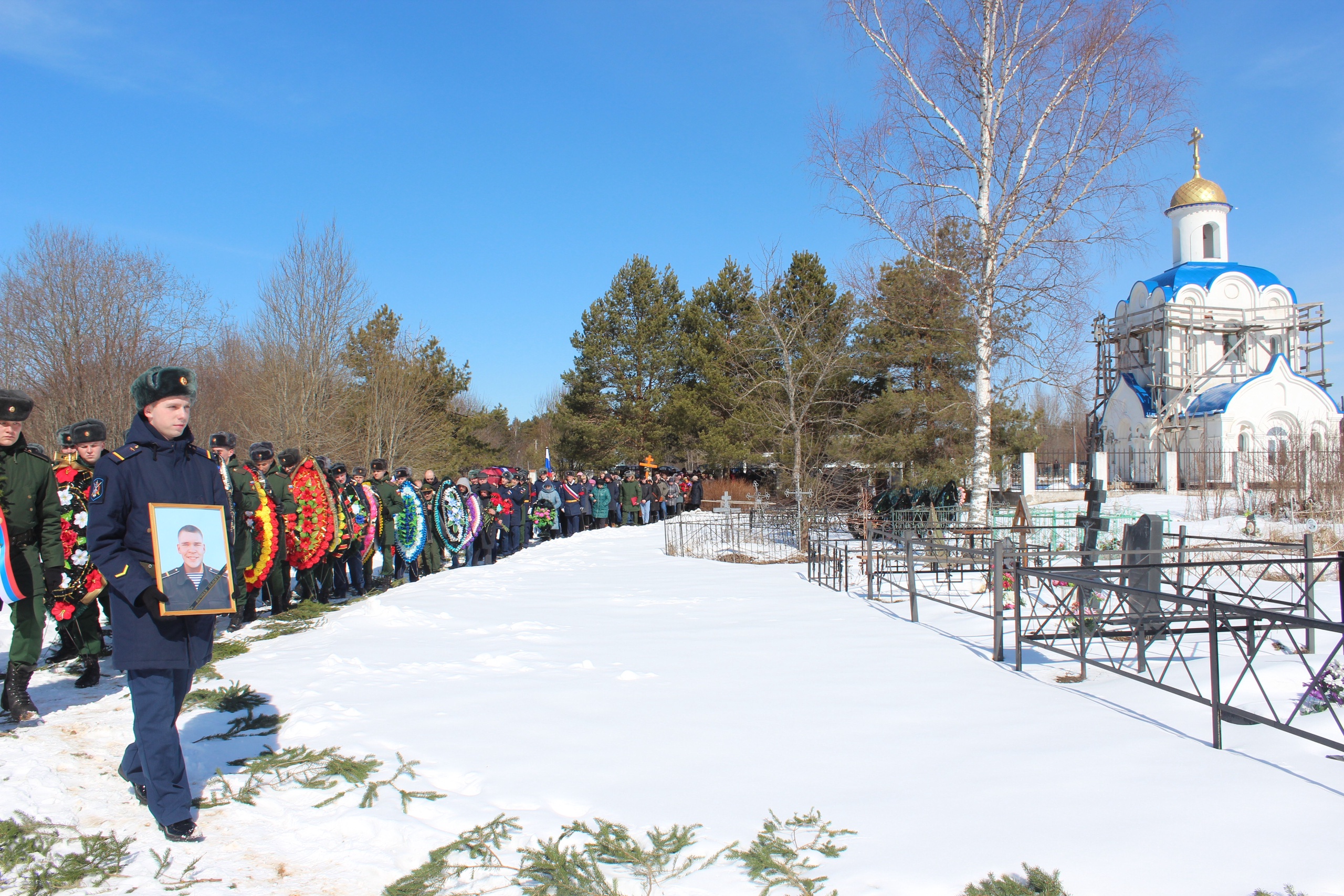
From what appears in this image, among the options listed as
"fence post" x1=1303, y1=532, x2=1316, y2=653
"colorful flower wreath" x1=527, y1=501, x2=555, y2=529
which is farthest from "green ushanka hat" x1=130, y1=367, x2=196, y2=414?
"colorful flower wreath" x1=527, y1=501, x2=555, y2=529

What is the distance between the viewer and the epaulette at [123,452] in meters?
3.50

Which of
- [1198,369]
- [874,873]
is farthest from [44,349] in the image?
[1198,369]

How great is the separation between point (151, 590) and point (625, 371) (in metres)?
35.6

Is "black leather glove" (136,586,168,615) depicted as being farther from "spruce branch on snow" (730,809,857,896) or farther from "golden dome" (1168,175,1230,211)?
"golden dome" (1168,175,1230,211)

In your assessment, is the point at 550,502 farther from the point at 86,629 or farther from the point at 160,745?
the point at 160,745

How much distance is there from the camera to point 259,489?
803cm

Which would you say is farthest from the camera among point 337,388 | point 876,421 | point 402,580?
point 337,388

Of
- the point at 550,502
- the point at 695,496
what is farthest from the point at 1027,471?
the point at 550,502

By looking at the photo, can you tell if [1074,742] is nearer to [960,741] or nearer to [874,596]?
[960,741]

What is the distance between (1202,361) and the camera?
3519 cm

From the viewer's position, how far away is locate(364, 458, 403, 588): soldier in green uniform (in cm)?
1117

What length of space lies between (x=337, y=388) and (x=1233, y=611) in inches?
1094

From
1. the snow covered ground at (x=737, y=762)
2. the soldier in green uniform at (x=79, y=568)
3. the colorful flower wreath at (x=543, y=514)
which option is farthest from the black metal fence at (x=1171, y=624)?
the colorful flower wreath at (x=543, y=514)

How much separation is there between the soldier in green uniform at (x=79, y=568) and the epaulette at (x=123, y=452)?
282 cm
